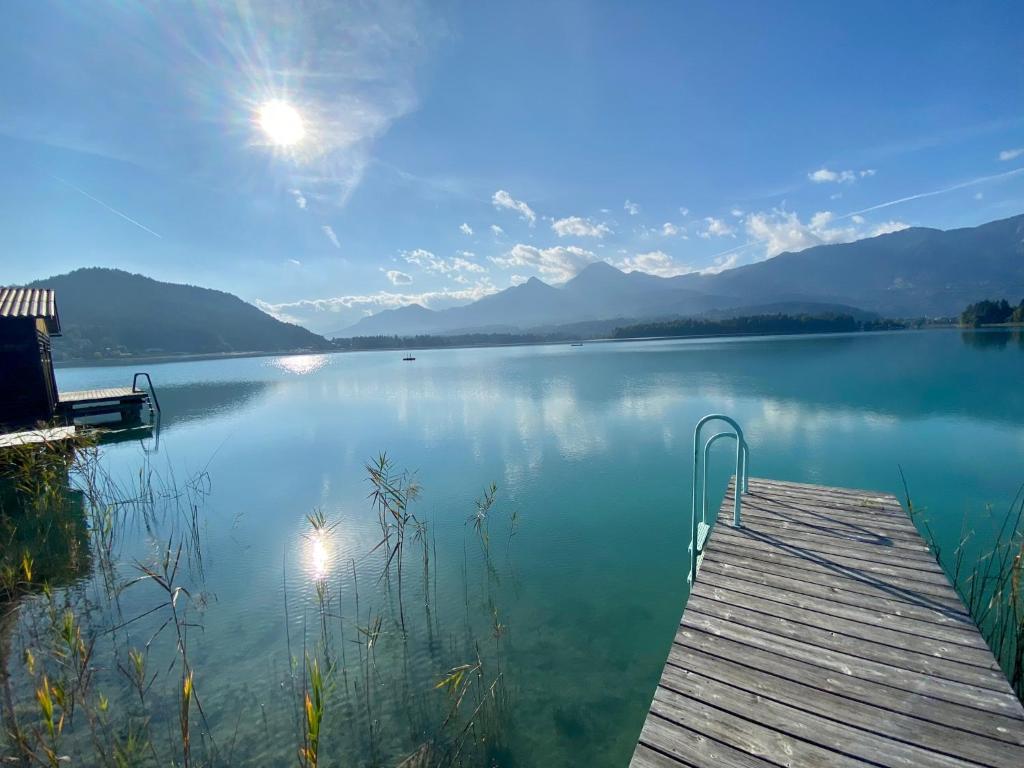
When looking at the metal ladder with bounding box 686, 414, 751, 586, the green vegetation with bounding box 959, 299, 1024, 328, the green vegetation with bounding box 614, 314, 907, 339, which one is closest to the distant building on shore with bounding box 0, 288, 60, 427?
the metal ladder with bounding box 686, 414, 751, 586

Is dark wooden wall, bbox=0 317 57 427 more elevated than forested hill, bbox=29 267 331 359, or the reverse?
forested hill, bbox=29 267 331 359

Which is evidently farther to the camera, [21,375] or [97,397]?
[97,397]

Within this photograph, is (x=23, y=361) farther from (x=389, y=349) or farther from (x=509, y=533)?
(x=389, y=349)

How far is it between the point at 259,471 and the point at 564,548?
27.4 ft

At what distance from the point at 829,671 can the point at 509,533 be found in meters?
4.97

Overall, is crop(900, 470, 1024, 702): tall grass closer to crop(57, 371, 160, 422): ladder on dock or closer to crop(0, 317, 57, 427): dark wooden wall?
crop(0, 317, 57, 427): dark wooden wall

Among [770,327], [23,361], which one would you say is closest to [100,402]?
[23,361]

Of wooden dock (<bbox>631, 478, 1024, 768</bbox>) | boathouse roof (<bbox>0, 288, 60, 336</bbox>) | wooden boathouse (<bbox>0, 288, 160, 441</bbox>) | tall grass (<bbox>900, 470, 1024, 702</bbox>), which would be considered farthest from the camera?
wooden boathouse (<bbox>0, 288, 160, 441</bbox>)

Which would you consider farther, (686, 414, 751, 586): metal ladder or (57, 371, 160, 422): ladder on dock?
(57, 371, 160, 422): ladder on dock

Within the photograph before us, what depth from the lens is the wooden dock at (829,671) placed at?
208cm

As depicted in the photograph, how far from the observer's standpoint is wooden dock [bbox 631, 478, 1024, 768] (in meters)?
2.08

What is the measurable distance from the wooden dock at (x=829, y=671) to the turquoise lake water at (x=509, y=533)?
1.34m

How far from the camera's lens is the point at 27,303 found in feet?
41.6

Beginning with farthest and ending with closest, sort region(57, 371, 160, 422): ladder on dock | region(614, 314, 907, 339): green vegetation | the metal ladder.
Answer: region(614, 314, 907, 339): green vegetation, region(57, 371, 160, 422): ladder on dock, the metal ladder
